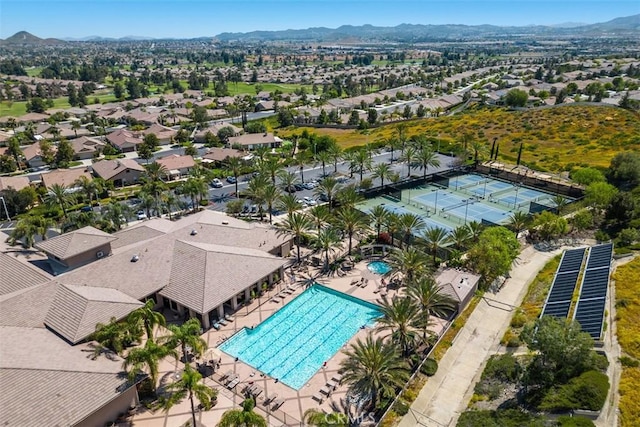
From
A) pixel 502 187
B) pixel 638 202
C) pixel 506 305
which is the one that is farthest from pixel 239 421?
pixel 502 187

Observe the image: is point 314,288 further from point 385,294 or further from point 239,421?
point 239,421

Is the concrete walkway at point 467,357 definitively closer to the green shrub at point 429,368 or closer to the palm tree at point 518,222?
the green shrub at point 429,368

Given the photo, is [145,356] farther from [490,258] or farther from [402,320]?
[490,258]

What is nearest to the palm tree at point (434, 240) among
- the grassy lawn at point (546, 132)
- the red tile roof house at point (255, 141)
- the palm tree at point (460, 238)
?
the palm tree at point (460, 238)

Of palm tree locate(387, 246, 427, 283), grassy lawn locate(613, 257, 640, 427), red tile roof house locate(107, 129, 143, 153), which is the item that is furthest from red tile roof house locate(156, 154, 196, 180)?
grassy lawn locate(613, 257, 640, 427)

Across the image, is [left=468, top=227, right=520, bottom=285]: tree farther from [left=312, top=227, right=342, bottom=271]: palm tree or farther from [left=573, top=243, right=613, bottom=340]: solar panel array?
[left=312, top=227, right=342, bottom=271]: palm tree

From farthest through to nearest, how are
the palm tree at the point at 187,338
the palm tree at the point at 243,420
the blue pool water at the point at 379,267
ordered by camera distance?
the blue pool water at the point at 379,267 → the palm tree at the point at 187,338 → the palm tree at the point at 243,420

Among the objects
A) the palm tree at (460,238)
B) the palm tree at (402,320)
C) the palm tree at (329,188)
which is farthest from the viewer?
the palm tree at (329,188)
